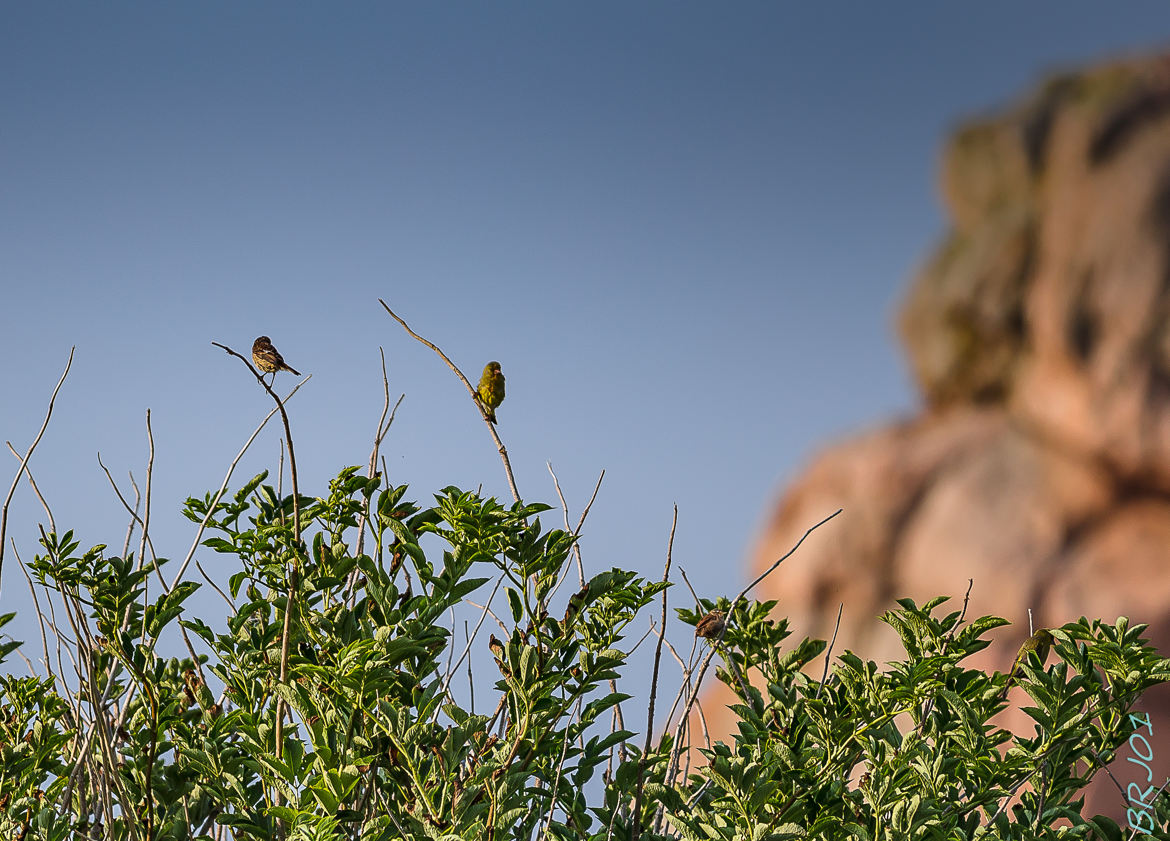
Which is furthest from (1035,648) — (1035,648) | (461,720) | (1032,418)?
(1032,418)

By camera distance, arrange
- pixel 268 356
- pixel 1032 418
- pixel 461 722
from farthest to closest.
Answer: pixel 1032 418 → pixel 268 356 → pixel 461 722

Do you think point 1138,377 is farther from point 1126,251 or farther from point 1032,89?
point 1032,89

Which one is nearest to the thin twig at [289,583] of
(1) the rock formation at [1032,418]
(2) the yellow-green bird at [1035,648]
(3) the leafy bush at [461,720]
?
(3) the leafy bush at [461,720]

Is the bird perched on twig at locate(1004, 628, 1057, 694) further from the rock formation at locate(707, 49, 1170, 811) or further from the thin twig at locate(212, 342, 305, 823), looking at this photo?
the rock formation at locate(707, 49, 1170, 811)

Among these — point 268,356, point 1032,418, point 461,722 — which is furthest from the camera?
point 1032,418

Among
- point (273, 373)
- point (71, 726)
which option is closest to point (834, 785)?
point (273, 373)

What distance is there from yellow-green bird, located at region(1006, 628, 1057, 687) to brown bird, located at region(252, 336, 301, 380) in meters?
0.70

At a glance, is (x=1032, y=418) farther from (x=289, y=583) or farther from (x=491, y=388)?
(x=289, y=583)

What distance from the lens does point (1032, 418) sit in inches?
207

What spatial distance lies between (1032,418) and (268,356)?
5.09 metres

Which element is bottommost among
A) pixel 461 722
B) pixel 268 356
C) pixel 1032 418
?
pixel 461 722

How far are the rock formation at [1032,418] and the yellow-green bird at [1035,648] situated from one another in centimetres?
409

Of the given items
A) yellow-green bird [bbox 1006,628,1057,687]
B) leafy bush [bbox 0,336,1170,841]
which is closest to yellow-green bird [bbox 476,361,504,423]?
leafy bush [bbox 0,336,1170,841]

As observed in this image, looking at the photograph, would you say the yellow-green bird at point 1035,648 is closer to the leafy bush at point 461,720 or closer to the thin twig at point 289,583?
the leafy bush at point 461,720
